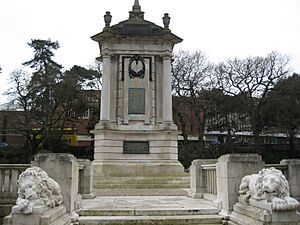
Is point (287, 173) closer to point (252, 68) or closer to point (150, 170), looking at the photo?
point (150, 170)

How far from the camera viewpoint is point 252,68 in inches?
1516

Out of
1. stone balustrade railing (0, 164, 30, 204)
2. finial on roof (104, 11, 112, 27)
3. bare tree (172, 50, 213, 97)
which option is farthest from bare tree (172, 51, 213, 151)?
stone balustrade railing (0, 164, 30, 204)

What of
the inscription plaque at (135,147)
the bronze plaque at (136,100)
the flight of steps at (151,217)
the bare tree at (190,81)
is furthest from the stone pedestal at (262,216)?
the bare tree at (190,81)

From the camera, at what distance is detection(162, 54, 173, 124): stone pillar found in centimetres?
2031

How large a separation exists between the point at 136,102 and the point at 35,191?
46.6 feet

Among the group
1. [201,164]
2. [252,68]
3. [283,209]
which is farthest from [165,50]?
[252,68]

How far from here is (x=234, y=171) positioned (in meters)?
8.29

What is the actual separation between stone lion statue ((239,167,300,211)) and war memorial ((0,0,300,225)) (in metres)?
0.02

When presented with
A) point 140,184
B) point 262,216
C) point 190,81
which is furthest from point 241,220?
point 190,81

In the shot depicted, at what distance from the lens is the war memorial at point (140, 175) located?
6.78 meters

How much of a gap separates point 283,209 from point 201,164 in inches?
216

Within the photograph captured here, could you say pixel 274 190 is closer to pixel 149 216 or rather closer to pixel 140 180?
pixel 149 216

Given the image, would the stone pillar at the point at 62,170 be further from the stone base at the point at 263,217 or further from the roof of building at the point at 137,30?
the roof of building at the point at 137,30

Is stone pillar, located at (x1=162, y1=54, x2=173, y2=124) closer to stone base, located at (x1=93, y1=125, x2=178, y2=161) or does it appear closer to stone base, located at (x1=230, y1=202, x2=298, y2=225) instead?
stone base, located at (x1=93, y1=125, x2=178, y2=161)
